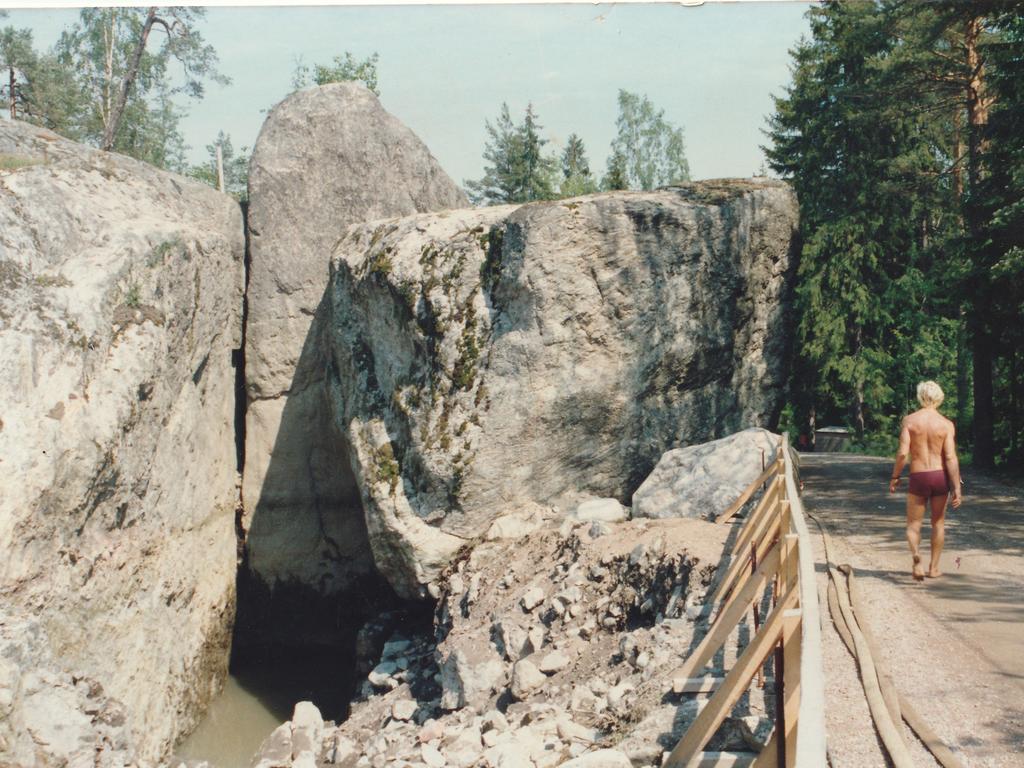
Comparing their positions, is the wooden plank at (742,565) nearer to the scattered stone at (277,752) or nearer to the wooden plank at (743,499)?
the wooden plank at (743,499)

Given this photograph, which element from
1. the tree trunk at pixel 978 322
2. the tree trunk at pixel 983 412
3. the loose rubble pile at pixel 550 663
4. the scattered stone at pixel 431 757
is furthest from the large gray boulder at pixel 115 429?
the tree trunk at pixel 983 412

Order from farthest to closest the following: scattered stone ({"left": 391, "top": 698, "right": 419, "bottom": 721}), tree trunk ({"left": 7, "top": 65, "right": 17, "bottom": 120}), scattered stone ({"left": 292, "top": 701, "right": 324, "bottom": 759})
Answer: tree trunk ({"left": 7, "top": 65, "right": 17, "bottom": 120}) < scattered stone ({"left": 391, "top": 698, "right": 419, "bottom": 721}) < scattered stone ({"left": 292, "top": 701, "right": 324, "bottom": 759})

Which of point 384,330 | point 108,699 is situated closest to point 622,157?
point 384,330

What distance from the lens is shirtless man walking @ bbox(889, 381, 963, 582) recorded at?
26.6ft

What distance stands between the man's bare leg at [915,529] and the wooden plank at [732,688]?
3601mm

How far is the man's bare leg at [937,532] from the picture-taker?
8.09m

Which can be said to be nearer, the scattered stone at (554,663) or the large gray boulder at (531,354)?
the scattered stone at (554,663)

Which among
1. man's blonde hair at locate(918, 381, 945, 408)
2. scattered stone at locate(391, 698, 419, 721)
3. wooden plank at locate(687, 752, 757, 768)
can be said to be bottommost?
scattered stone at locate(391, 698, 419, 721)

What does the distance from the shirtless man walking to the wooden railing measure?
1.17 meters

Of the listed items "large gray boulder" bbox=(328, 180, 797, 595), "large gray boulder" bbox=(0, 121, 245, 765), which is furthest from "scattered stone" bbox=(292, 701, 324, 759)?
"large gray boulder" bbox=(328, 180, 797, 595)

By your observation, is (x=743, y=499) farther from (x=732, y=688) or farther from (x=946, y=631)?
(x=732, y=688)

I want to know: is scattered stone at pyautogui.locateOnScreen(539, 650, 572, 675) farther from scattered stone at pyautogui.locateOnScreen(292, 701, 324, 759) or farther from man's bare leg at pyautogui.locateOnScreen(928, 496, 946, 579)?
man's bare leg at pyautogui.locateOnScreen(928, 496, 946, 579)

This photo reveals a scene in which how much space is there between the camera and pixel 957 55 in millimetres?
17500

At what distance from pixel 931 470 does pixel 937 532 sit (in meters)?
0.53
